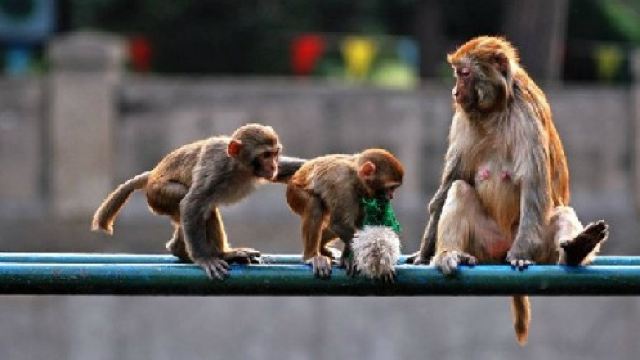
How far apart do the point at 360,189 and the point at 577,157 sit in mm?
11339

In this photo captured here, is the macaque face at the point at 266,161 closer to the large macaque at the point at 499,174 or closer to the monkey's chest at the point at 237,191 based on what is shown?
the monkey's chest at the point at 237,191

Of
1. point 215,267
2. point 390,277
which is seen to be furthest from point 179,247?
point 390,277

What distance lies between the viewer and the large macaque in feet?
27.9

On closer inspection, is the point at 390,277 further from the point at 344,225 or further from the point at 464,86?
the point at 464,86

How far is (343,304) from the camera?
59.0 ft

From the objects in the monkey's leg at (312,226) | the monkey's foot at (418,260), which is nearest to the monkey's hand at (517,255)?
the monkey's foot at (418,260)

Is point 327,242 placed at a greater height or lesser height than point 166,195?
lesser

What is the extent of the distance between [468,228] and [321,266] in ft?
5.36

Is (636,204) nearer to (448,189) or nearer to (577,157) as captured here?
(577,157)

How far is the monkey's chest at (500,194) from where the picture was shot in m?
8.77

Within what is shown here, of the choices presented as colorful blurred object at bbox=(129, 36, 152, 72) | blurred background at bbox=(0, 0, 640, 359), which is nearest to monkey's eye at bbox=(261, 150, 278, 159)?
blurred background at bbox=(0, 0, 640, 359)

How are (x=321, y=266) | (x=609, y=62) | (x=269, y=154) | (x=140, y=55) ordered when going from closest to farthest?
(x=321, y=266)
(x=269, y=154)
(x=609, y=62)
(x=140, y=55)

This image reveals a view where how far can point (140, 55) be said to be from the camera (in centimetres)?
2542

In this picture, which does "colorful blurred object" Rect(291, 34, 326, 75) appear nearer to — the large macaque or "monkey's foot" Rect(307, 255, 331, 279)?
the large macaque
